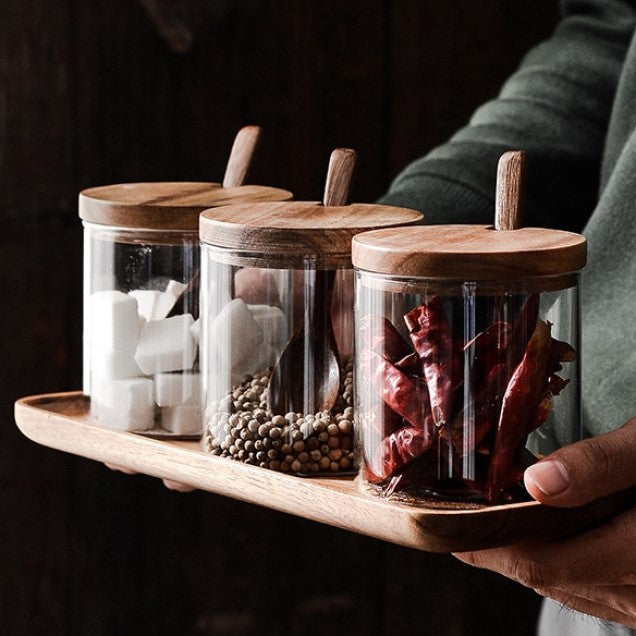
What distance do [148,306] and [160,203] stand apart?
71 mm

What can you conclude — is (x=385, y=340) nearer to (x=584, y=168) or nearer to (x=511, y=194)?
(x=511, y=194)

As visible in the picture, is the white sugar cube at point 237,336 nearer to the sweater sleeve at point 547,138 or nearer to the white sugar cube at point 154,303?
the white sugar cube at point 154,303

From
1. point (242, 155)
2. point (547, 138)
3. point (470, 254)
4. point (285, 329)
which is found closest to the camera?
point (470, 254)

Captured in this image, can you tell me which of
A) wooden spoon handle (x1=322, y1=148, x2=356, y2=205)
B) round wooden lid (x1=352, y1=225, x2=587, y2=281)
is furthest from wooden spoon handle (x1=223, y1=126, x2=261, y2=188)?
round wooden lid (x1=352, y1=225, x2=587, y2=281)

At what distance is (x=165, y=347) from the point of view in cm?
77

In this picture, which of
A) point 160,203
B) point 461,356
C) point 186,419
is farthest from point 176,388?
point 461,356

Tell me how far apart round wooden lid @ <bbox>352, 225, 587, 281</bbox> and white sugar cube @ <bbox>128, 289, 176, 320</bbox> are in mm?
192

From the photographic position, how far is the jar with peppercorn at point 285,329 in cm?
70

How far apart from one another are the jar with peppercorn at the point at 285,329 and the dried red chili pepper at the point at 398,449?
0.19ft

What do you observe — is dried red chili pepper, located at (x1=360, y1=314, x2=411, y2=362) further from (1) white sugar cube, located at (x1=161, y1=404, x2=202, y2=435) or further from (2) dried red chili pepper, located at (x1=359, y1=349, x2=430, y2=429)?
(1) white sugar cube, located at (x1=161, y1=404, x2=202, y2=435)

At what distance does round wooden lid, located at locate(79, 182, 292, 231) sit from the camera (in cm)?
78

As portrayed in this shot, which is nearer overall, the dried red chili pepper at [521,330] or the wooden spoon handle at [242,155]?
the dried red chili pepper at [521,330]

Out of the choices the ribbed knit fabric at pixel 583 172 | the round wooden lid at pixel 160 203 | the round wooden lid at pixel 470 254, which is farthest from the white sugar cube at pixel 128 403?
the ribbed knit fabric at pixel 583 172

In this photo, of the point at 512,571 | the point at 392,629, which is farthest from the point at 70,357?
the point at 512,571
